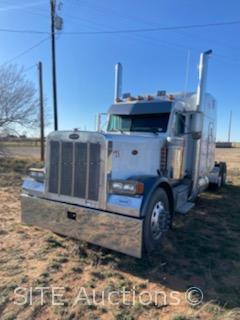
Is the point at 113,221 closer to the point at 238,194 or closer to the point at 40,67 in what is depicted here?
the point at 238,194

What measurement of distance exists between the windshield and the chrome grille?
2.01 meters

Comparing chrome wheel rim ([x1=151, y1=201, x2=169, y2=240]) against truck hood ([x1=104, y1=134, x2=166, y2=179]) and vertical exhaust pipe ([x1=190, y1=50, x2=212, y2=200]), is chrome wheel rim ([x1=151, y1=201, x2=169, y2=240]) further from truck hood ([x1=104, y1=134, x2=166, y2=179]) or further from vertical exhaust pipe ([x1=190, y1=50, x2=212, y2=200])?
vertical exhaust pipe ([x1=190, y1=50, x2=212, y2=200])

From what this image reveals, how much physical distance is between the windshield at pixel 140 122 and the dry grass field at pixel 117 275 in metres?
2.20

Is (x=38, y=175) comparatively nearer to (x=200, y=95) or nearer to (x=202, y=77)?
(x=200, y=95)

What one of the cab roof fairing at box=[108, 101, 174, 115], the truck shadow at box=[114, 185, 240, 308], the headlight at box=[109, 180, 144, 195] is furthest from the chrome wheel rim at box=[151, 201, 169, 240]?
the cab roof fairing at box=[108, 101, 174, 115]

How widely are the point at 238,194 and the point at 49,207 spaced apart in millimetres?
7472

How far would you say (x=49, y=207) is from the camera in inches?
161

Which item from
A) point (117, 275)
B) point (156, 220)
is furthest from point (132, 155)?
point (117, 275)

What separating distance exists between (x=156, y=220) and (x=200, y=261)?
3.14ft

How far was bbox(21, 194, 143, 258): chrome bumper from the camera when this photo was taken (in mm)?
3502

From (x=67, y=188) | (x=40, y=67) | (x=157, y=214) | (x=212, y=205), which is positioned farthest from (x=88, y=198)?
(x=40, y=67)

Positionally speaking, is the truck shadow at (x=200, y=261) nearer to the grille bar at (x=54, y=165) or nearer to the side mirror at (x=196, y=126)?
the grille bar at (x=54, y=165)

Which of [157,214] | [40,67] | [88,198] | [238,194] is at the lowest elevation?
[238,194]

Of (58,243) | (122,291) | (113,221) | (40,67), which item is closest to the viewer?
(122,291)
